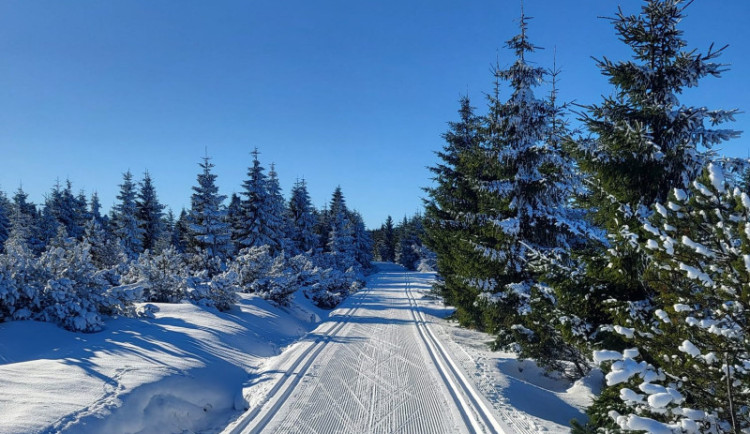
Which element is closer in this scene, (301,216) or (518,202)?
(518,202)

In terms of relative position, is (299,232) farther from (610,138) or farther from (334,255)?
(610,138)

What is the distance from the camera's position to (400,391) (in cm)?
804

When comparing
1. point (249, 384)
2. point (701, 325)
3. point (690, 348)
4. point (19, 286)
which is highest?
point (701, 325)

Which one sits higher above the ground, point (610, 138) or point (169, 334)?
point (610, 138)

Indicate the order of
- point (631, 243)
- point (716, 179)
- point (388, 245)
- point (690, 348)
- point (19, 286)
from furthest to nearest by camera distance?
point (388, 245) < point (19, 286) < point (631, 243) < point (716, 179) < point (690, 348)

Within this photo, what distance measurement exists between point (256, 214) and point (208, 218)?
15.9ft

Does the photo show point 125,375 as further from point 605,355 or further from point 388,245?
point 388,245

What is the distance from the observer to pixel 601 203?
6.77 metres

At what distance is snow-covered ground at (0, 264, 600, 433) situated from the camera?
20.0 ft

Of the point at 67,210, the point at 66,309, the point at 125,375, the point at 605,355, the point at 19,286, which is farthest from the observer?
the point at 67,210

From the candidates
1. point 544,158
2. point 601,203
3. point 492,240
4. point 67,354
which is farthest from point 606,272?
point 67,354

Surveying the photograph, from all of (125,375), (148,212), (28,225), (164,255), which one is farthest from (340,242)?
(125,375)

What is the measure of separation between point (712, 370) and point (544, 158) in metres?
7.78

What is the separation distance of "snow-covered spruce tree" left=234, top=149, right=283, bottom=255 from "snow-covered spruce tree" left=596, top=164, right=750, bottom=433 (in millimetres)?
30145
